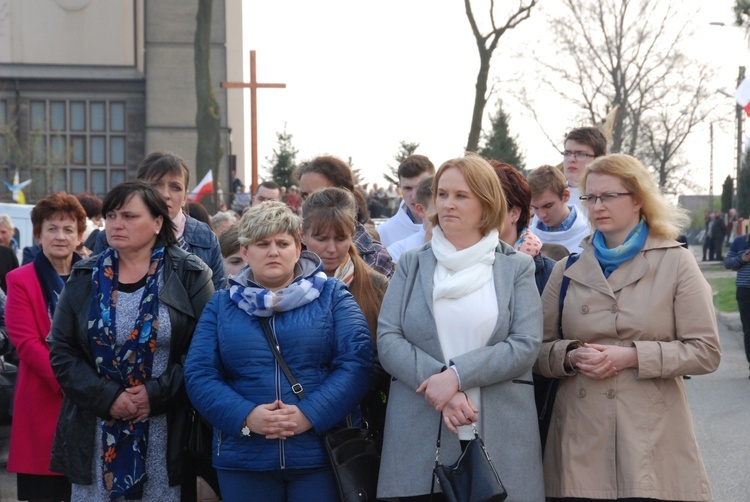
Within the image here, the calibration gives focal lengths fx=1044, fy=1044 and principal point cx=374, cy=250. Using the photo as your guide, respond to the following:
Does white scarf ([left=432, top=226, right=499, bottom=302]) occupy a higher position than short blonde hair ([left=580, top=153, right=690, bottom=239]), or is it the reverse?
short blonde hair ([left=580, top=153, right=690, bottom=239])

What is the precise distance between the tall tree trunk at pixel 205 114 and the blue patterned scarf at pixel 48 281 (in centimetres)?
1918

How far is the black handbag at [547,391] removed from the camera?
4.88 metres

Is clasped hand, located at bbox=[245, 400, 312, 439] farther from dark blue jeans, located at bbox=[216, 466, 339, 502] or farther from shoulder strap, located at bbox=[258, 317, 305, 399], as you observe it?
dark blue jeans, located at bbox=[216, 466, 339, 502]

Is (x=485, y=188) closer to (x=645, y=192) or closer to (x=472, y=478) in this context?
(x=645, y=192)

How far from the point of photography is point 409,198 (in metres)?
7.79

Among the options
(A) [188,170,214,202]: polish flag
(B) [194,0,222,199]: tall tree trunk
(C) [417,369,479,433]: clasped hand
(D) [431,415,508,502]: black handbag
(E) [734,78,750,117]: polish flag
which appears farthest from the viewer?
(B) [194,0,222,199]: tall tree trunk

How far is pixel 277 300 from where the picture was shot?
15.5 feet

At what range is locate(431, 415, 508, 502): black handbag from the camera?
4.26 metres

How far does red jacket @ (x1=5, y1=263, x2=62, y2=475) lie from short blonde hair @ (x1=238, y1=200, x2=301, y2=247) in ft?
5.64

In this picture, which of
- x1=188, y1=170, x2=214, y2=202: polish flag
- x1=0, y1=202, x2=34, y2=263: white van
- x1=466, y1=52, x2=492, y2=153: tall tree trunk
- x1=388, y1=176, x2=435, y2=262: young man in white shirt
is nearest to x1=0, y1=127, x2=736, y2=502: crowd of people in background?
x1=388, y1=176, x2=435, y2=262: young man in white shirt

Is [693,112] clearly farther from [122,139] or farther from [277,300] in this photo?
[277,300]

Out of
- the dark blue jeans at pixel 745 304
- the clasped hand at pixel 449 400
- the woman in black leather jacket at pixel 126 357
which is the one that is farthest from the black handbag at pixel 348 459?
the dark blue jeans at pixel 745 304

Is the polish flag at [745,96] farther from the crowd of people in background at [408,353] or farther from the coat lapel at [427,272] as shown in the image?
the coat lapel at [427,272]

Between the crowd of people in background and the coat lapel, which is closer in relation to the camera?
the crowd of people in background
